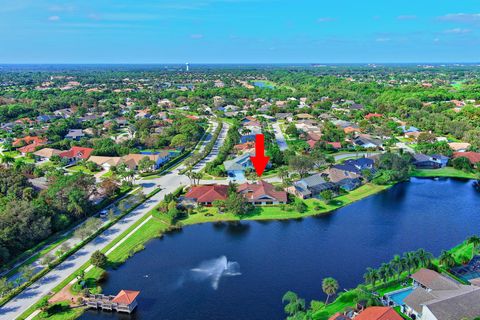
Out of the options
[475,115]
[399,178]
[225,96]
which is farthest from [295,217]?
[225,96]

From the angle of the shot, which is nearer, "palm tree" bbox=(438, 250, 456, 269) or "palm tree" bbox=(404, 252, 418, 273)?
"palm tree" bbox=(404, 252, 418, 273)

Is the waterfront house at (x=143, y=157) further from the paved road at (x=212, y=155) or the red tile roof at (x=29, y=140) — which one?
the red tile roof at (x=29, y=140)

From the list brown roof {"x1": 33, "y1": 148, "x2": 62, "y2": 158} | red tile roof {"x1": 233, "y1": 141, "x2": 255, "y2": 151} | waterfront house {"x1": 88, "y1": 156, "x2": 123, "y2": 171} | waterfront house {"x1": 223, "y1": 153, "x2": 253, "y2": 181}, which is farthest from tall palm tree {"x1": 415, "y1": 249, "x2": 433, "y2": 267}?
brown roof {"x1": 33, "y1": 148, "x2": 62, "y2": 158}

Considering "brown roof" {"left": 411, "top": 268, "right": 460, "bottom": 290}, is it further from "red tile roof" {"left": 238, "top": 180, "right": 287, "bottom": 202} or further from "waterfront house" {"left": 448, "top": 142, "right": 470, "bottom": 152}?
"waterfront house" {"left": 448, "top": 142, "right": 470, "bottom": 152}

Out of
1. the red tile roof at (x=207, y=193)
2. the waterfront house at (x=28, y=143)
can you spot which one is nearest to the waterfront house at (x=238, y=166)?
the red tile roof at (x=207, y=193)

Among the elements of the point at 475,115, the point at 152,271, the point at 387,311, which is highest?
the point at 475,115

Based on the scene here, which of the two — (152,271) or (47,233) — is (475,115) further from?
(47,233)

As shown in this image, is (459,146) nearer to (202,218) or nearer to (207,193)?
(207,193)
